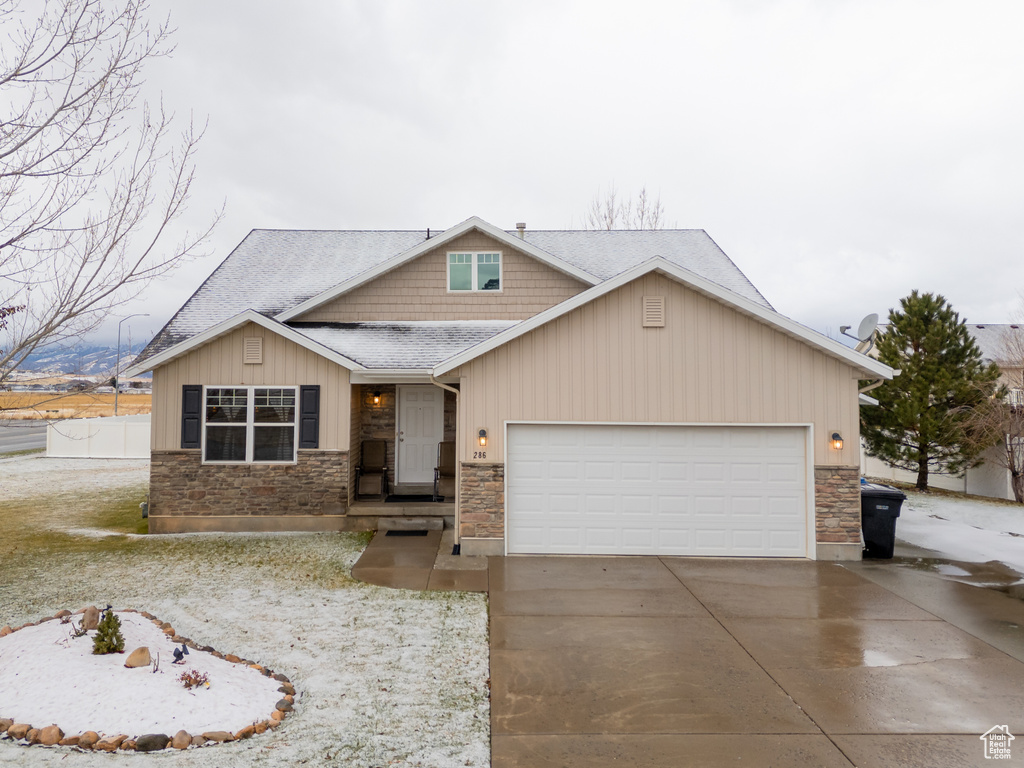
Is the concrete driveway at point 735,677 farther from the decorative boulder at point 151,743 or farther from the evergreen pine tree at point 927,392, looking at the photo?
the evergreen pine tree at point 927,392

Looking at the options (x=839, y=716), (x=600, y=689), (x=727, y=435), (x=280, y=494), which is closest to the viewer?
(x=839, y=716)

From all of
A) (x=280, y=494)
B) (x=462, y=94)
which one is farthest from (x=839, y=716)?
(x=462, y=94)

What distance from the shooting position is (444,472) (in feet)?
37.5

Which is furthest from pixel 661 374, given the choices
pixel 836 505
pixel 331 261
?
pixel 331 261

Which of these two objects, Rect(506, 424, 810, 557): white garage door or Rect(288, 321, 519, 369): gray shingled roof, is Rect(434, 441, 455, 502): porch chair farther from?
Rect(506, 424, 810, 557): white garage door

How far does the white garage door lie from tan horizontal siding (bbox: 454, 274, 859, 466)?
0.29 m

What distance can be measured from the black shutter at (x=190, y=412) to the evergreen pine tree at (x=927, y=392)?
15.2m

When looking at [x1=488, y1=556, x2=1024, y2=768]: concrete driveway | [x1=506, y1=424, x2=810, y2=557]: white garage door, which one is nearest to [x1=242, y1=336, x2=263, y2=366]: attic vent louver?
[x1=506, y1=424, x2=810, y2=557]: white garage door

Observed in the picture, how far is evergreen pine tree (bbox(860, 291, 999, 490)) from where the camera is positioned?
14602mm

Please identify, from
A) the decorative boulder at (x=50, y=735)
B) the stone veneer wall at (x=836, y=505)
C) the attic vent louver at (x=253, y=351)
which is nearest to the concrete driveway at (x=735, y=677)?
the stone veneer wall at (x=836, y=505)

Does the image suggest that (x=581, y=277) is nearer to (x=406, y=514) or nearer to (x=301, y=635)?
(x=406, y=514)

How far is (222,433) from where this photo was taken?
10289 mm

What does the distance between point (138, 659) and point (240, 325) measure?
6692 mm

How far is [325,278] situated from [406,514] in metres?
6.07
